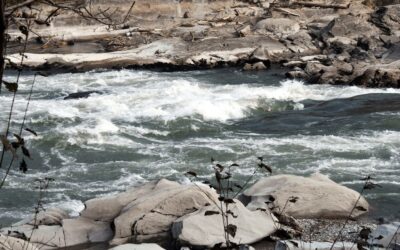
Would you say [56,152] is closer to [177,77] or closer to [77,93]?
[77,93]

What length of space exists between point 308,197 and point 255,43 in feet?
60.0

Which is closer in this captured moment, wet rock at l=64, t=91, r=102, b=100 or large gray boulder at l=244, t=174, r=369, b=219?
large gray boulder at l=244, t=174, r=369, b=219

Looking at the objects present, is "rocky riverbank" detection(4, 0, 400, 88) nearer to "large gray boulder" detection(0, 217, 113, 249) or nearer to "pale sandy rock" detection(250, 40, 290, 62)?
"pale sandy rock" detection(250, 40, 290, 62)

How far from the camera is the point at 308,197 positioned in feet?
24.6

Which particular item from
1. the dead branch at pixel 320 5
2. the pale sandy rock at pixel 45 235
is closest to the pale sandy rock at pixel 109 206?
the pale sandy rock at pixel 45 235

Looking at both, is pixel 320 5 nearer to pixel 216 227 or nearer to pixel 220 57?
pixel 220 57

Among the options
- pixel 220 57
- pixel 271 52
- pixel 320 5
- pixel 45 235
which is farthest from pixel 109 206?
pixel 320 5

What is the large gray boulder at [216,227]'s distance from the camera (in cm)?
597

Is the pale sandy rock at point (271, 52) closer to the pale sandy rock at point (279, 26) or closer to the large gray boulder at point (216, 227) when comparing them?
the pale sandy rock at point (279, 26)

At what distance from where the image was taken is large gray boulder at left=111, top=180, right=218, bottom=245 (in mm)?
6457

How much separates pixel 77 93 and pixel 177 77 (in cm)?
456

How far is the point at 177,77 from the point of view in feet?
69.7

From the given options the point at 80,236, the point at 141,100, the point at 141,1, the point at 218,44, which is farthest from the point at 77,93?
the point at 141,1

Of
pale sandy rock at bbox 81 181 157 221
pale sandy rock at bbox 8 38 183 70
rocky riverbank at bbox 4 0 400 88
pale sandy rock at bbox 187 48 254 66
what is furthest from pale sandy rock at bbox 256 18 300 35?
pale sandy rock at bbox 81 181 157 221
